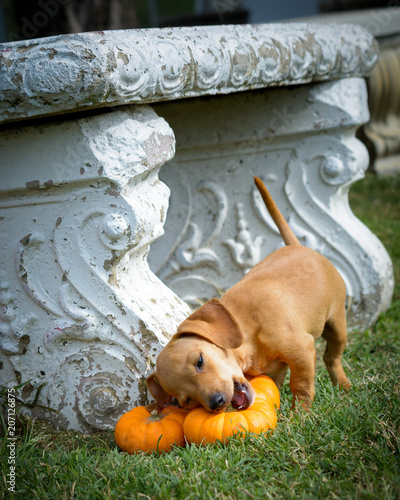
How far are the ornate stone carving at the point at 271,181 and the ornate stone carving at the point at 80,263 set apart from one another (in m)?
1.04

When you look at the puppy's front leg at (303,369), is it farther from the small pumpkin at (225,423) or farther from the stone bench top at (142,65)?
the stone bench top at (142,65)

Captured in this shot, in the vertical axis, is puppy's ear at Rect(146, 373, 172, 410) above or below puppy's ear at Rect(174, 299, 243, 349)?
below

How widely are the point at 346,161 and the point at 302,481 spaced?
1814 millimetres

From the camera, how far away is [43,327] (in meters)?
2.26

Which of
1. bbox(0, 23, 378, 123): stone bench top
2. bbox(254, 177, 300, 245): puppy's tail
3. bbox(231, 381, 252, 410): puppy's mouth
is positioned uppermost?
bbox(0, 23, 378, 123): stone bench top

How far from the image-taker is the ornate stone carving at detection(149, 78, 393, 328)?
3148 millimetres

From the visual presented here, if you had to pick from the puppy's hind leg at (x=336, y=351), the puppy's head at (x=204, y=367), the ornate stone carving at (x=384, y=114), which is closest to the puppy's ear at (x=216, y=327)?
the puppy's head at (x=204, y=367)

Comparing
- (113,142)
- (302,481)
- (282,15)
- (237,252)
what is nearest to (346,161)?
(237,252)

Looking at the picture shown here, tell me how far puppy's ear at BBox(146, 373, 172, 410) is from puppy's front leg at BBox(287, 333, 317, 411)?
0.45m

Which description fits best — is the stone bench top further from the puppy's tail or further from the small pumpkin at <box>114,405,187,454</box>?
the small pumpkin at <box>114,405,187,454</box>

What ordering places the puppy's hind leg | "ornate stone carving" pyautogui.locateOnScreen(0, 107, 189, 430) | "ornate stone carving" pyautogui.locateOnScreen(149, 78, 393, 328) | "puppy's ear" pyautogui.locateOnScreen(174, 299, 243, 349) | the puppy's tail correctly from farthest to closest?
"ornate stone carving" pyautogui.locateOnScreen(149, 78, 393, 328) → the puppy's tail → the puppy's hind leg → "ornate stone carving" pyautogui.locateOnScreen(0, 107, 189, 430) → "puppy's ear" pyautogui.locateOnScreen(174, 299, 243, 349)

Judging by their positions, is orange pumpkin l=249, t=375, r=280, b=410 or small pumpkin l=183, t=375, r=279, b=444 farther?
orange pumpkin l=249, t=375, r=280, b=410

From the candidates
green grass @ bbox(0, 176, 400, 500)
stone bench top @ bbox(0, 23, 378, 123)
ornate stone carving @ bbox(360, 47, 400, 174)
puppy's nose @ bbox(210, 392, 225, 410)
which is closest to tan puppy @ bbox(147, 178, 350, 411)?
puppy's nose @ bbox(210, 392, 225, 410)

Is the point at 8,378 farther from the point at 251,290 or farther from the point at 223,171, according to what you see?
the point at 223,171
